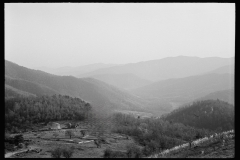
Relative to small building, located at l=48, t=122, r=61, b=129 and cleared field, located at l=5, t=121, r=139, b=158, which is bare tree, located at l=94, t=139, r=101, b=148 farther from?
small building, located at l=48, t=122, r=61, b=129

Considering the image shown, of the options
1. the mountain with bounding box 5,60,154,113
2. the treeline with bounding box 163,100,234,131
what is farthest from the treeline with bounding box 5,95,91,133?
the mountain with bounding box 5,60,154,113

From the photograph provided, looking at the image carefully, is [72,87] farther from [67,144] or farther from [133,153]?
[133,153]

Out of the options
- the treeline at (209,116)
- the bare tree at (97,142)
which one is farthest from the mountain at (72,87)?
the bare tree at (97,142)

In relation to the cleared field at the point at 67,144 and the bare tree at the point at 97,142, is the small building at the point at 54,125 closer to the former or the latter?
the cleared field at the point at 67,144

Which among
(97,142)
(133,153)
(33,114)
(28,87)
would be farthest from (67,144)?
(28,87)

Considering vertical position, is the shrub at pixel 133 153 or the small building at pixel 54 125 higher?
the small building at pixel 54 125

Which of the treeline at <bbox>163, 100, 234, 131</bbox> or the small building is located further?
the treeline at <bbox>163, 100, 234, 131</bbox>

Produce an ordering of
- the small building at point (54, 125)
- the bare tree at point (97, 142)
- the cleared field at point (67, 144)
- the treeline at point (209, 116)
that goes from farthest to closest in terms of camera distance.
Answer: the treeline at point (209, 116) < the small building at point (54, 125) < the bare tree at point (97, 142) < the cleared field at point (67, 144)
